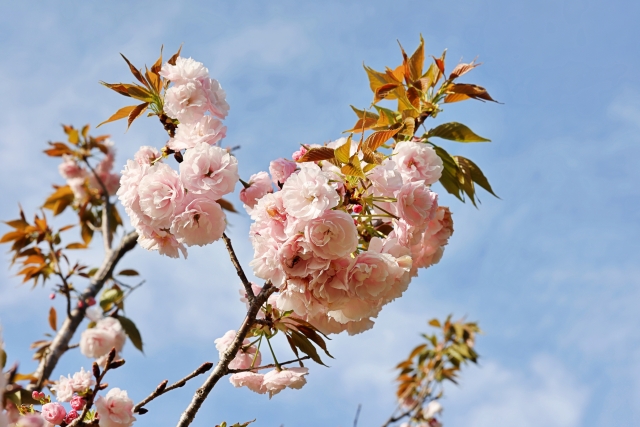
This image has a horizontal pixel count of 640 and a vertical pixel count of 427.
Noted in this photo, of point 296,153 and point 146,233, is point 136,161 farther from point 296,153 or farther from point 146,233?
point 296,153

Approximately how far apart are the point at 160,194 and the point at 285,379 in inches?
23.1

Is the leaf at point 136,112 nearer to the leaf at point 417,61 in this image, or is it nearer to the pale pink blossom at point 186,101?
the pale pink blossom at point 186,101

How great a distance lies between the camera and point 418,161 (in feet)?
4.79

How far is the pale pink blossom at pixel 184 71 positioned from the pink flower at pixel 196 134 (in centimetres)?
13

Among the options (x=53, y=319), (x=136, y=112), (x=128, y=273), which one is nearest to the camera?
(x=136, y=112)

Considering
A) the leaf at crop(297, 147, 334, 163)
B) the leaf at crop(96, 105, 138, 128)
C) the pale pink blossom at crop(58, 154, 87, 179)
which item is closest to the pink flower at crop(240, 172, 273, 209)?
the leaf at crop(297, 147, 334, 163)

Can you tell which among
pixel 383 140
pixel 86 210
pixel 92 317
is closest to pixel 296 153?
pixel 383 140

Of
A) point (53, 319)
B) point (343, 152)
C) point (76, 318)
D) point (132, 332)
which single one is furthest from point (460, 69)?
point (53, 319)

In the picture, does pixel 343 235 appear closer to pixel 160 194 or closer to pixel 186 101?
pixel 160 194

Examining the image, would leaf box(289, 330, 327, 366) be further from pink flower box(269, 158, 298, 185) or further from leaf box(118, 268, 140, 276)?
leaf box(118, 268, 140, 276)

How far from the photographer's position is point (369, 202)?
137cm

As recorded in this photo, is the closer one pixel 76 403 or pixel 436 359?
pixel 76 403

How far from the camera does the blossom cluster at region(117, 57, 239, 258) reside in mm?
1355

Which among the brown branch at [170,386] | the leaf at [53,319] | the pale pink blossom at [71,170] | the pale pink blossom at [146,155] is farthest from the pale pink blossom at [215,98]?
the pale pink blossom at [71,170]
